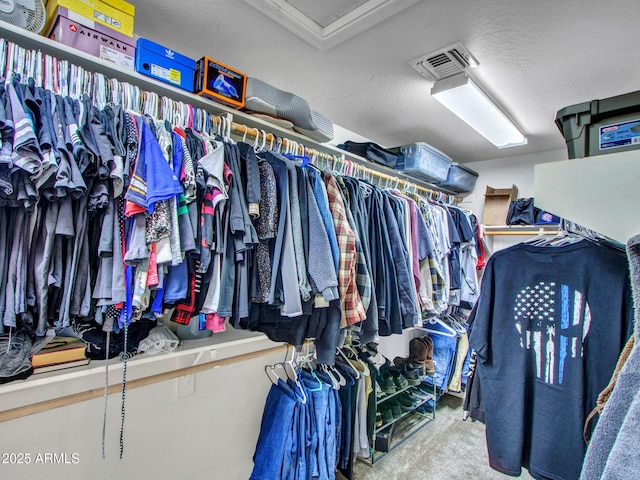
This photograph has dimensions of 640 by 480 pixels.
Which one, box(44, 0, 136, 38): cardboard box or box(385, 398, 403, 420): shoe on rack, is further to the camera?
box(385, 398, 403, 420): shoe on rack

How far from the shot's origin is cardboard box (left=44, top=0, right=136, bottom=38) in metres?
1.12

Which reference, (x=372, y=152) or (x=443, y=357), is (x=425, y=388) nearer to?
(x=443, y=357)

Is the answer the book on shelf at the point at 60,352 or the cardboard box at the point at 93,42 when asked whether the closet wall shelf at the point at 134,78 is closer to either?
the cardboard box at the point at 93,42

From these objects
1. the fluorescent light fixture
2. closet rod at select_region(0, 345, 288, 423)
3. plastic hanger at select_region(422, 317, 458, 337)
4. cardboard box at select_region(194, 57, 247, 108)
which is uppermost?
the fluorescent light fixture

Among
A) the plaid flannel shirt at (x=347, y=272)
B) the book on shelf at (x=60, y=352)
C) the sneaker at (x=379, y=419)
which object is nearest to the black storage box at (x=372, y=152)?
the plaid flannel shirt at (x=347, y=272)

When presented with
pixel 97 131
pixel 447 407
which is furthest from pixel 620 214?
pixel 447 407

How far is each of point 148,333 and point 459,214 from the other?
2.33 metres

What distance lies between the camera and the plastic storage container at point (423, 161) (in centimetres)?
252

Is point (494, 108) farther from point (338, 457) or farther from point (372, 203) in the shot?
point (338, 457)

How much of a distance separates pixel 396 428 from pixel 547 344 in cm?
201

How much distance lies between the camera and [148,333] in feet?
4.40

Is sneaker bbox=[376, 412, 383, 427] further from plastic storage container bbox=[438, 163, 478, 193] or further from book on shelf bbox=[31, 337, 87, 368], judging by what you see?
plastic storage container bbox=[438, 163, 478, 193]

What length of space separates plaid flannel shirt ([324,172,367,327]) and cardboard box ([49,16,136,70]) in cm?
A: 102

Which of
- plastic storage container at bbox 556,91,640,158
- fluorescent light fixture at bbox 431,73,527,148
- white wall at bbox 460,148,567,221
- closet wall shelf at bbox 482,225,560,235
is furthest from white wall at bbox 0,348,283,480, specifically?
white wall at bbox 460,148,567,221
